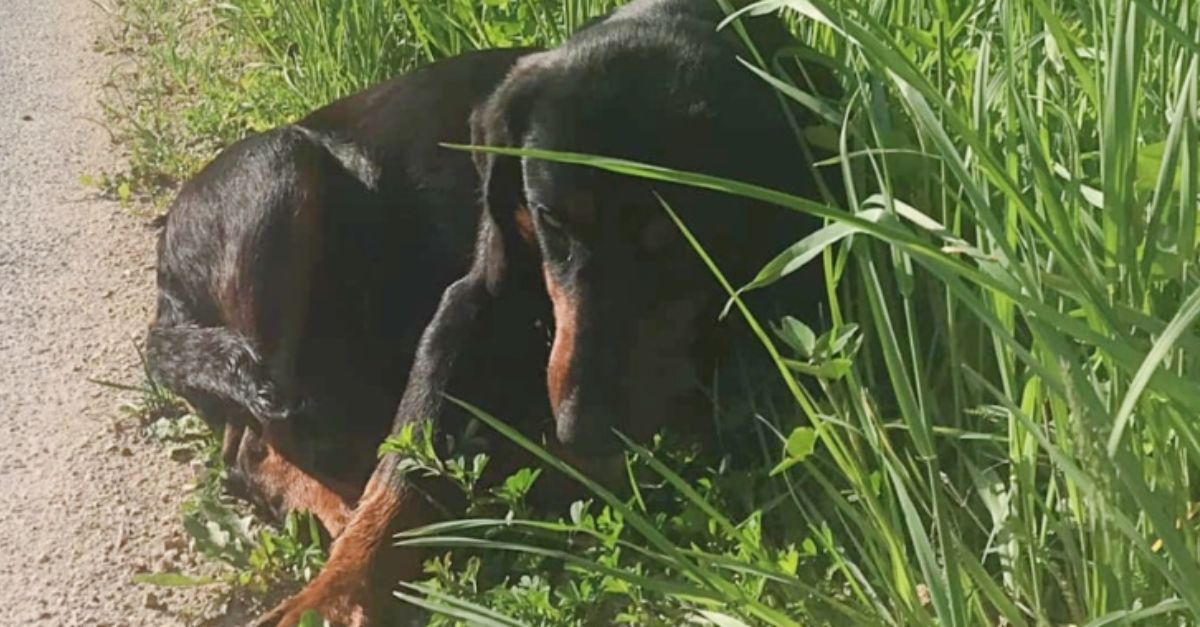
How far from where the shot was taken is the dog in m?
2.73

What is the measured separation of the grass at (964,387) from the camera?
1.74 metres

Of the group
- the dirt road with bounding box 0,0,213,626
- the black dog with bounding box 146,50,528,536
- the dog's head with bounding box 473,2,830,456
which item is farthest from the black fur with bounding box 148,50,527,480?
the dog's head with bounding box 473,2,830,456

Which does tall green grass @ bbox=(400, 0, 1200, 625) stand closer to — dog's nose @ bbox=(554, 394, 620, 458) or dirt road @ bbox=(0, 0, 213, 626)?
dog's nose @ bbox=(554, 394, 620, 458)

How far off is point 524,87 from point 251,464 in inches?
38.6

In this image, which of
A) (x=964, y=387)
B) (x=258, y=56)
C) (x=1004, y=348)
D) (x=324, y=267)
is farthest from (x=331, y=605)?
(x=258, y=56)

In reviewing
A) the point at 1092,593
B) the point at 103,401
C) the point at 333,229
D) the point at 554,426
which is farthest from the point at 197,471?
the point at 1092,593

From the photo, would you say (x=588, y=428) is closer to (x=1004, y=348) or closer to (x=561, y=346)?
(x=561, y=346)

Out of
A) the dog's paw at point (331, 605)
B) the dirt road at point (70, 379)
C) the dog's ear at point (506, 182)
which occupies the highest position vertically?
the dog's ear at point (506, 182)

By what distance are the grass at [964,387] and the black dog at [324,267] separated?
58 cm

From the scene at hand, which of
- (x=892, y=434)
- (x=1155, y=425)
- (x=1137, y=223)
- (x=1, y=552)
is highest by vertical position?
(x=1137, y=223)

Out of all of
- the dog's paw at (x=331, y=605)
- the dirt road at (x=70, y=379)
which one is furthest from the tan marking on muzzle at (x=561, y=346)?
the dirt road at (x=70, y=379)

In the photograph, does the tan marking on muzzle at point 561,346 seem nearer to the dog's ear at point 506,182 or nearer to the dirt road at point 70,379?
the dog's ear at point 506,182

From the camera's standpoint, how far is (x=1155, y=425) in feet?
6.05

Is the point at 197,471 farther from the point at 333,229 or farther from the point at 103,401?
the point at 333,229
